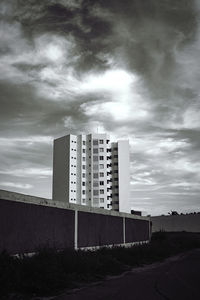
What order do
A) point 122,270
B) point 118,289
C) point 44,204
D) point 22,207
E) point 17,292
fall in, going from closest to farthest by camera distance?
point 17,292
point 118,289
point 22,207
point 44,204
point 122,270

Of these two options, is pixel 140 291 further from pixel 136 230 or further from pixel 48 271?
pixel 136 230

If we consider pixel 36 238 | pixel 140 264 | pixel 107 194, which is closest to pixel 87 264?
pixel 36 238

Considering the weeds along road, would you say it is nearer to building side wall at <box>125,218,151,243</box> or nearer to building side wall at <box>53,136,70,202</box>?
building side wall at <box>125,218,151,243</box>

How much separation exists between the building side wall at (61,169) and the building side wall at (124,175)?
15826 millimetres

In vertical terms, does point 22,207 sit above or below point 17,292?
above

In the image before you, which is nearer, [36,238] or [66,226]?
[36,238]

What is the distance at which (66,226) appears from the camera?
17.1 metres

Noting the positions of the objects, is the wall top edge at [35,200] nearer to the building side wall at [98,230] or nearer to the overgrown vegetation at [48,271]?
the building side wall at [98,230]

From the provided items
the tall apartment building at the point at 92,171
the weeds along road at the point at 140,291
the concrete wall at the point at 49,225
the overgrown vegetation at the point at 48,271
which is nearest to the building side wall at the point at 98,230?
the concrete wall at the point at 49,225

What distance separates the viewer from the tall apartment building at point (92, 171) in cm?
10250

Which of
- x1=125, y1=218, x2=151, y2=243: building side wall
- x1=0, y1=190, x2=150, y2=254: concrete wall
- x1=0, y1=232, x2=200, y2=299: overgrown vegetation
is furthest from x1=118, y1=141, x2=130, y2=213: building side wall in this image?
x1=0, y1=232, x2=200, y2=299: overgrown vegetation

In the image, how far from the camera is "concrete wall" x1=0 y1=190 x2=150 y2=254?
12461 millimetres

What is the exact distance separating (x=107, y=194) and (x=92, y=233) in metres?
82.9

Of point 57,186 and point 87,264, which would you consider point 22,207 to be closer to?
point 87,264
